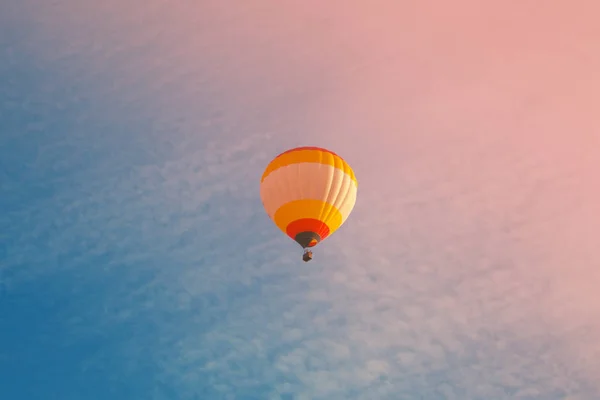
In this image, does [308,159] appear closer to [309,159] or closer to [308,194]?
[309,159]

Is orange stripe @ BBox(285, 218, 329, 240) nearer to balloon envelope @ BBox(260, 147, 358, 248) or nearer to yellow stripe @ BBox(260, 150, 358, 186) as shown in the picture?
balloon envelope @ BBox(260, 147, 358, 248)

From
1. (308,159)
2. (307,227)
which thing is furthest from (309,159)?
(307,227)

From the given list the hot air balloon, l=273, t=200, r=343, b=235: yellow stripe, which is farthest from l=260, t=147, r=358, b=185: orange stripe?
l=273, t=200, r=343, b=235: yellow stripe

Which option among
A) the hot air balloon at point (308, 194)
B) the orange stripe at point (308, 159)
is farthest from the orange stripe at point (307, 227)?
the orange stripe at point (308, 159)

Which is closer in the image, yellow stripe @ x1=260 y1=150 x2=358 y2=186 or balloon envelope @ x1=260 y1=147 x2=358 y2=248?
balloon envelope @ x1=260 y1=147 x2=358 y2=248

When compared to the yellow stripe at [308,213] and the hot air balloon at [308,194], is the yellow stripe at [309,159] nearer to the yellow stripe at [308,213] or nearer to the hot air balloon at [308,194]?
the hot air balloon at [308,194]

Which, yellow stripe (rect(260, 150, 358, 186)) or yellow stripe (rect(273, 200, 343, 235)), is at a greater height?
yellow stripe (rect(260, 150, 358, 186))

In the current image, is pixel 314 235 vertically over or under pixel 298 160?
under
